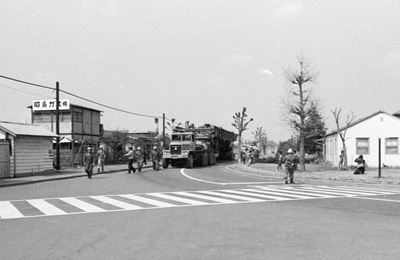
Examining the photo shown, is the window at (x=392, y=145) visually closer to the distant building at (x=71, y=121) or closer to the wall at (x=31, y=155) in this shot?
the wall at (x=31, y=155)

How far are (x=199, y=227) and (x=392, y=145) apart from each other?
98.9 feet

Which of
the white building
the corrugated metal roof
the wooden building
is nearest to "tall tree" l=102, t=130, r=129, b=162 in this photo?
the wooden building

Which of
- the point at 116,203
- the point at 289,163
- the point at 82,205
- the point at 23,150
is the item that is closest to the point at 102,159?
the point at 23,150

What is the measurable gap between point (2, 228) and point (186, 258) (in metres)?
4.58

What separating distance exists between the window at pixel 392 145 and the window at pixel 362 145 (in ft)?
5.35

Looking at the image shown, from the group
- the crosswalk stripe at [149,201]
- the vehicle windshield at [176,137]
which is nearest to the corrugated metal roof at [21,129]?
the vehicle windshield at [176,137]

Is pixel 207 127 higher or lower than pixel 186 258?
higher

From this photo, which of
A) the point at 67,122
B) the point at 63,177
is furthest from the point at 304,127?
the point at 67,122

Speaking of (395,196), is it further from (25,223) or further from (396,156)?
(396,156)

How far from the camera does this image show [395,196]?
14461 millimetres

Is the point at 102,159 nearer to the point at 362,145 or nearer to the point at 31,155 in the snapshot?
the point at 31,155

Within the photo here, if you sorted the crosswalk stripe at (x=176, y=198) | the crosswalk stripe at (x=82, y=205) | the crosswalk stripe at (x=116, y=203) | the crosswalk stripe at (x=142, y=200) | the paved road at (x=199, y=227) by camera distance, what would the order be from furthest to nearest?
1. the crosswalk stripe at (x=176, y=198)
2. the crosswalk stripe at (x=116, y=203)
3. the crosswalk stripe at (x=82, y=205)
4. the crosswalk stripe at (x=142, y=200)
5. the paved road at (x=199, y=227)

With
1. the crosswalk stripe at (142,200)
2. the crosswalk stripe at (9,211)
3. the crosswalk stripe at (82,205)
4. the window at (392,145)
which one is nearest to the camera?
the crosswalk stripe at (9,211)

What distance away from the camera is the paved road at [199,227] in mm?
6496
